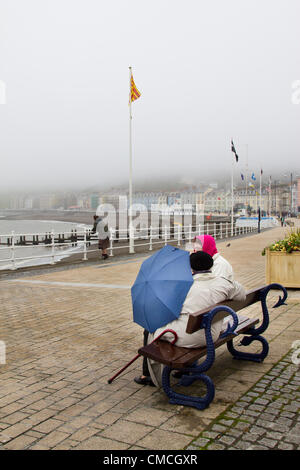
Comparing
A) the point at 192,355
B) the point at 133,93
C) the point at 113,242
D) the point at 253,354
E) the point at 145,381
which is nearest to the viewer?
the point at 192,355

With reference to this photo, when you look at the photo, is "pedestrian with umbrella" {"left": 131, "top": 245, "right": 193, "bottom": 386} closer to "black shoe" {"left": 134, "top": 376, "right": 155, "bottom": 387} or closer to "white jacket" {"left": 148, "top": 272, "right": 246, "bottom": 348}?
"white jacket" {"left": 148, "top": 272, "right": 246, "bottom": 348}

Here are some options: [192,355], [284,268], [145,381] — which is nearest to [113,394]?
[145,381]

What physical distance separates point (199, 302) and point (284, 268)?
542 centimetres

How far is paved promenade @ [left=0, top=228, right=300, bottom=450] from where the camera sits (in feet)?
10.4

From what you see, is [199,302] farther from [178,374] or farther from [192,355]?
[178,374]

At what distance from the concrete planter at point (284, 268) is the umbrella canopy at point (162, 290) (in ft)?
17.3

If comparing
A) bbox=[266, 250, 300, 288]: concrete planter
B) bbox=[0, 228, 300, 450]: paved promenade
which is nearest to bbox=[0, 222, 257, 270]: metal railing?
bbox=[0, 228, 300, 450]: paved promenade

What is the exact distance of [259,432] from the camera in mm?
3188

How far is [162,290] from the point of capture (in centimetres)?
377

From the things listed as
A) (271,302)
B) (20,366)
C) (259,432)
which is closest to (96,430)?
(259,432)

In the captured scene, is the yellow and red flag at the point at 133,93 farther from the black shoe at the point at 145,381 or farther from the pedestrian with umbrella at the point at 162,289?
the black shoe at the point at 145,381

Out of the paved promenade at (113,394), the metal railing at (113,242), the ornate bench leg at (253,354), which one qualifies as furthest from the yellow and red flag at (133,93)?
the ornate bench leg at (253,354)

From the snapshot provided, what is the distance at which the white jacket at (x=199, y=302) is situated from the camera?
376cm
